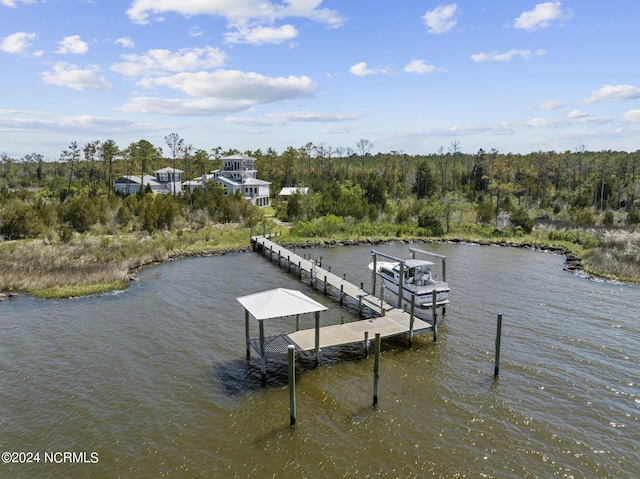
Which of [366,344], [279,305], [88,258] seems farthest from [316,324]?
[88,258]

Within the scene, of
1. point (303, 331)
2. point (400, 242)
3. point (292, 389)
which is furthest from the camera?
point (400, 242)

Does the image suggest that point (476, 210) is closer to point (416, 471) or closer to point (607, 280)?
point (607, 280)

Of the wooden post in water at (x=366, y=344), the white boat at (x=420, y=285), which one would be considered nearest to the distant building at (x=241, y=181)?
the white boat at (x=420, y=285)

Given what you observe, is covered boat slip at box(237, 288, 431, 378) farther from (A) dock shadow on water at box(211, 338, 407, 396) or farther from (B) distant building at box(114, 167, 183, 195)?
(B) distant building at box(114, 167, 183, 195)

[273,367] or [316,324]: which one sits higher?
[316,324]

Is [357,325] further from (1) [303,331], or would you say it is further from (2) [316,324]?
(2) [316,324]

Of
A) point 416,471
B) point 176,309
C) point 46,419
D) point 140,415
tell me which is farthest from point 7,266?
point 416,471

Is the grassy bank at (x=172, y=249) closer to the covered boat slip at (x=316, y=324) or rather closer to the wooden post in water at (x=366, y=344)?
the covered boat slip at (x=316, y=324)
